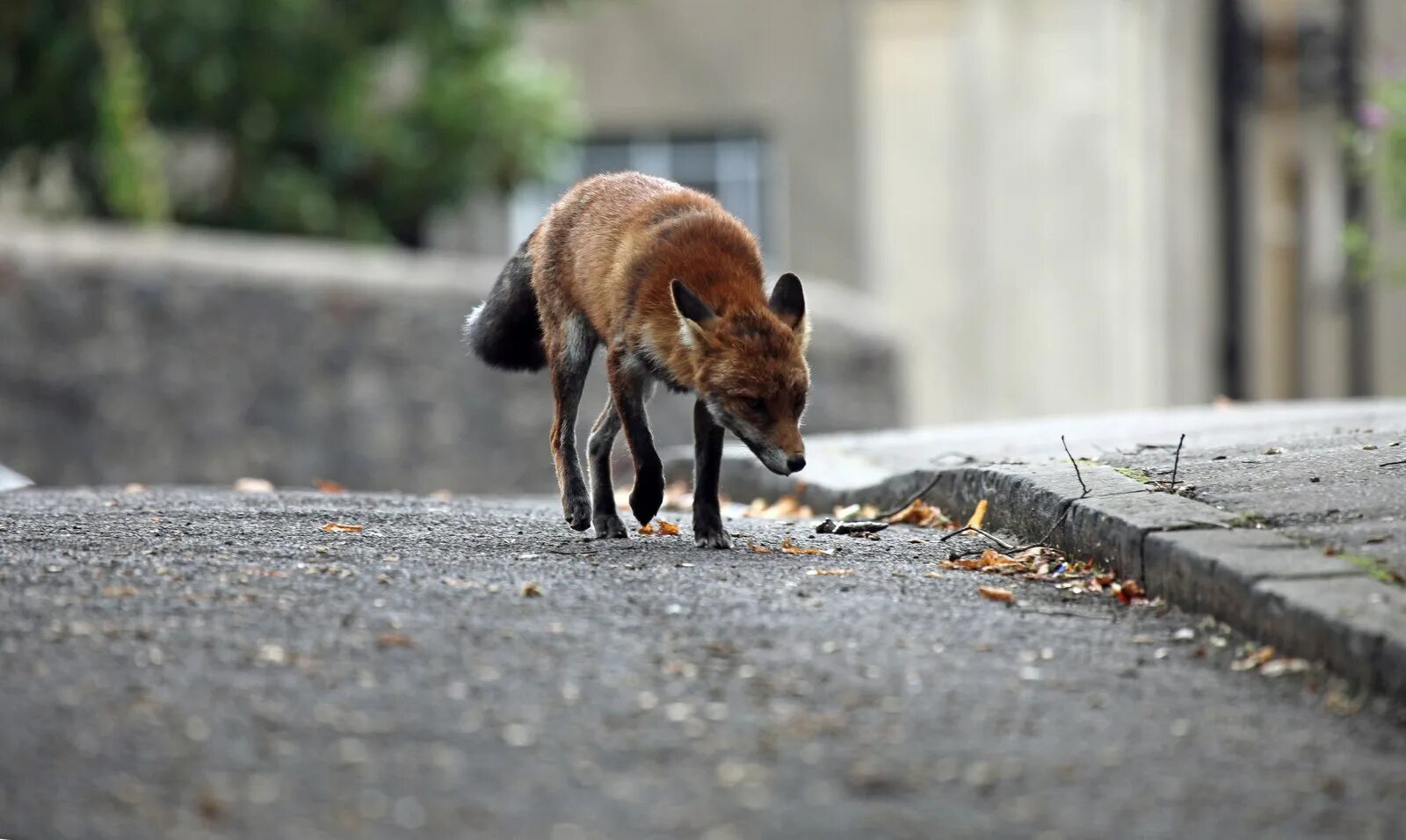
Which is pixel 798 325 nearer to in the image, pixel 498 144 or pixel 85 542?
pixel 85 542

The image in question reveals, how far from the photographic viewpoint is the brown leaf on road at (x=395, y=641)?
3.63m

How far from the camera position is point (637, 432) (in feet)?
17.5

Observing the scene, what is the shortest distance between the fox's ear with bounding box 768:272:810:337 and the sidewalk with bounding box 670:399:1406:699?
0.84 meters

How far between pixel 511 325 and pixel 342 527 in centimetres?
111

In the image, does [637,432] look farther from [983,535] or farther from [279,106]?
[279,106]

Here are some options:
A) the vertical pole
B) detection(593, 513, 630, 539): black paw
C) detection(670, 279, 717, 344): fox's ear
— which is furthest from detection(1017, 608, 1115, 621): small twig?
the vertical pole

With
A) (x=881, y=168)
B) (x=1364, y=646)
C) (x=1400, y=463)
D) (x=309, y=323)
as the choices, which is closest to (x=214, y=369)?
(x=309, y=323)

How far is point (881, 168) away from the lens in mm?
17703

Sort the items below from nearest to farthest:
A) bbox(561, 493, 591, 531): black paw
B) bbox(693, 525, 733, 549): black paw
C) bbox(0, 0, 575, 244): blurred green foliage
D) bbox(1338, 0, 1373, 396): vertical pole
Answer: bbox(693, 525, 733, 549): black paw, bbox(561, 493, 591, 531): black paw, bbox(0, 0, 575, 244): blurred green foliage, bbox(1338, 0, 1373, 396): vertical pole

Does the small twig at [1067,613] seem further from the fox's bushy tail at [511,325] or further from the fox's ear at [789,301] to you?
the fox's bushy tail at [511,325]

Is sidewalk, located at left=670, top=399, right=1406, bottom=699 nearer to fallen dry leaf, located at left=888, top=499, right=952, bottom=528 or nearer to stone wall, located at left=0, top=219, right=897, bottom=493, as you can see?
fallen dry leaf, located at left=888, top=499, right=952, bottom=528

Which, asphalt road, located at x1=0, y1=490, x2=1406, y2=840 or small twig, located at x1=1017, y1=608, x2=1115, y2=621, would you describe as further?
small twig, located at x1=1017, y1=608, x2=1115, y2=621

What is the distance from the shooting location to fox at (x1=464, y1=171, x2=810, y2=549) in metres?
5.02

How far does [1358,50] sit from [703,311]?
44.4 ft
